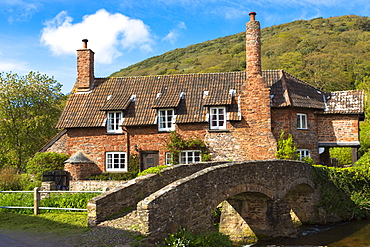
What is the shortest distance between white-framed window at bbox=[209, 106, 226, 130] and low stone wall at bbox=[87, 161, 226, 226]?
7.87 m

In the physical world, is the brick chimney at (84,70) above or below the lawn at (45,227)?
above

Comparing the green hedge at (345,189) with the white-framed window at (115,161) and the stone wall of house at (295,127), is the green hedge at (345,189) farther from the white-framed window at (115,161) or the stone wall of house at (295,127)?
the white-framed window at (115,161)

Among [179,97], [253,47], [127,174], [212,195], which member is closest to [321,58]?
[253,47]

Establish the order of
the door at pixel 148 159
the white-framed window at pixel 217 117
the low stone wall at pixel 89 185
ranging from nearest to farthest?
the low stone wall at pixel 89 185 → the white-framed window at pixel 217 117 → the door at pixel 148 159

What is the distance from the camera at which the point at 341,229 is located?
18.7 m

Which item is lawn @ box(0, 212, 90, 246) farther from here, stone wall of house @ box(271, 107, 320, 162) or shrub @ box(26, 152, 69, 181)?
stone wall of house @ box(271, 107, 320, 162)

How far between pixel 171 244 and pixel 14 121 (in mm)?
23664

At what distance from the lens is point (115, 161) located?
24.1 metres

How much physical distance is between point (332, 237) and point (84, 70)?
60.2ft

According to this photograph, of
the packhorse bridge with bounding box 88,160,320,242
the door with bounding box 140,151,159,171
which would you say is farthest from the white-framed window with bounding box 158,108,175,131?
the packhorse bridge with bounding box 88,160,320,242

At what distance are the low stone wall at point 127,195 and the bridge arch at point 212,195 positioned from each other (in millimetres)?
1761

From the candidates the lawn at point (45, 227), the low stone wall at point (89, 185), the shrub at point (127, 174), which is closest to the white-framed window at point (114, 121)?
the shrub at point (127, 174)

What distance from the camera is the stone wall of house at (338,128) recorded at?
23.1 metres

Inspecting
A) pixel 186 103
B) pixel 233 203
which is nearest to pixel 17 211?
pixel 233 203
